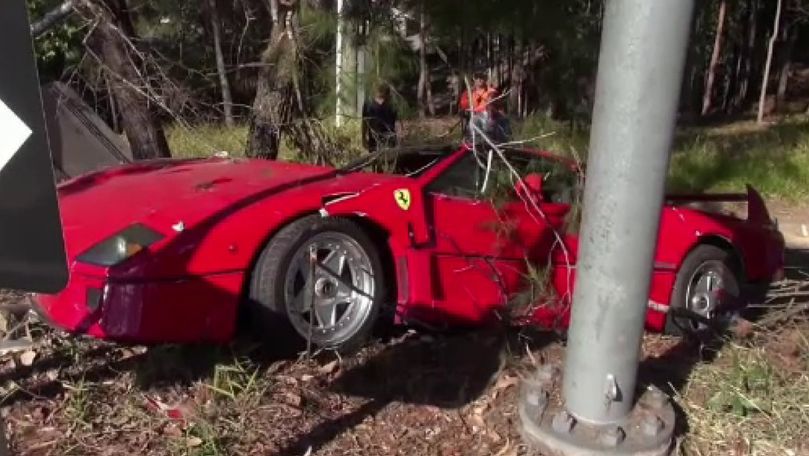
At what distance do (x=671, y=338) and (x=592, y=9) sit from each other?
1720 millimetres

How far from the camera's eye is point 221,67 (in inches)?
302

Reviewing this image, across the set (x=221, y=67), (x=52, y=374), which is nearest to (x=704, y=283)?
(x=52, y=374)

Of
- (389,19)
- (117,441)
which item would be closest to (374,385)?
(117,441)

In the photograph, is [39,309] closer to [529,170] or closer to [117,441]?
[117,441]

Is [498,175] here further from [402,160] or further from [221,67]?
[221,67]

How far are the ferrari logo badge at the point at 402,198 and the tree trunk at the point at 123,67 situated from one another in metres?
2.69

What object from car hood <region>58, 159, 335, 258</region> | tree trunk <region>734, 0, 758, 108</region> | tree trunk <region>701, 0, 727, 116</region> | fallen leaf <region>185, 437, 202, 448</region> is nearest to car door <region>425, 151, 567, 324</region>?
car hood <region>58, 159, 335, 258</region>

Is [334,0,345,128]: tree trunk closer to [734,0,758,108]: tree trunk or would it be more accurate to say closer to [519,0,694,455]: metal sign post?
[519,0,694,455]: metal sign post

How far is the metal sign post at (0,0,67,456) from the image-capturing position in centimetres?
214

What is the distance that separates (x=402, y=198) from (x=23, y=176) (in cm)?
285

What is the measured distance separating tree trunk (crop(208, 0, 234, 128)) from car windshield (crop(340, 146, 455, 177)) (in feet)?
6.23

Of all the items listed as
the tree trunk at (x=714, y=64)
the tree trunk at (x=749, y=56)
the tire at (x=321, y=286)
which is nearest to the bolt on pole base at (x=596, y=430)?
the tire at (x=321, y=286)

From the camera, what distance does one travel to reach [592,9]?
4.89 metres

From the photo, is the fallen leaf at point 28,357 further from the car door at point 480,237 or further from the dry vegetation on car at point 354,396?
the car door at point 480,237
